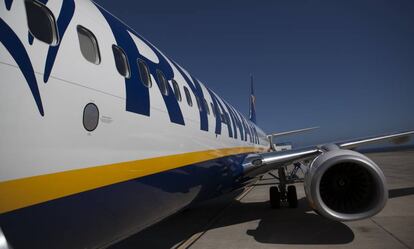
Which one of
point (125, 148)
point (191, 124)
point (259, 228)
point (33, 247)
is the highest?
point (191, 124)

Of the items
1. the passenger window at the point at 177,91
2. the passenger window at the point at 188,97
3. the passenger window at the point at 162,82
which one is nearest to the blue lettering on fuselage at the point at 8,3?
the passenger window at the point at 162,82

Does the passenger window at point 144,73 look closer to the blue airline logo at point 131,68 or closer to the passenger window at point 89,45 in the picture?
the blue airline logo at point 131,68

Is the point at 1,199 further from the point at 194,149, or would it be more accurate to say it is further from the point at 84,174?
the point at 194,149

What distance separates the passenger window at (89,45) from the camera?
2.81 metres

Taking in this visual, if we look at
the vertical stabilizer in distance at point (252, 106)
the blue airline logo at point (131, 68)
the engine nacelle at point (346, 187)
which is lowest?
the engine nacelle at point (346, 187)

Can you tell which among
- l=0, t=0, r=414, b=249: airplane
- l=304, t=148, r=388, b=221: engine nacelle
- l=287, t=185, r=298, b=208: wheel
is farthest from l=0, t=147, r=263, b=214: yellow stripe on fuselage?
l=287, t=185, r=298, b=208: wheel

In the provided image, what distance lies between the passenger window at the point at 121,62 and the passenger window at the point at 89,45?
283 millimetres

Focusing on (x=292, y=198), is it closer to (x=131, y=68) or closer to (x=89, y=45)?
(x=131, y=68)

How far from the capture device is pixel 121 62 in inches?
134

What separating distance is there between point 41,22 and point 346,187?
17.1 feet

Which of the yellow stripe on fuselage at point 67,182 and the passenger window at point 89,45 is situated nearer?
the yellow stripe on fuselage at point 67,182

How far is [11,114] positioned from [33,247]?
33.5 inches

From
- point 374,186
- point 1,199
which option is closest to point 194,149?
point 374,186

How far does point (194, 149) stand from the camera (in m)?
4.96
